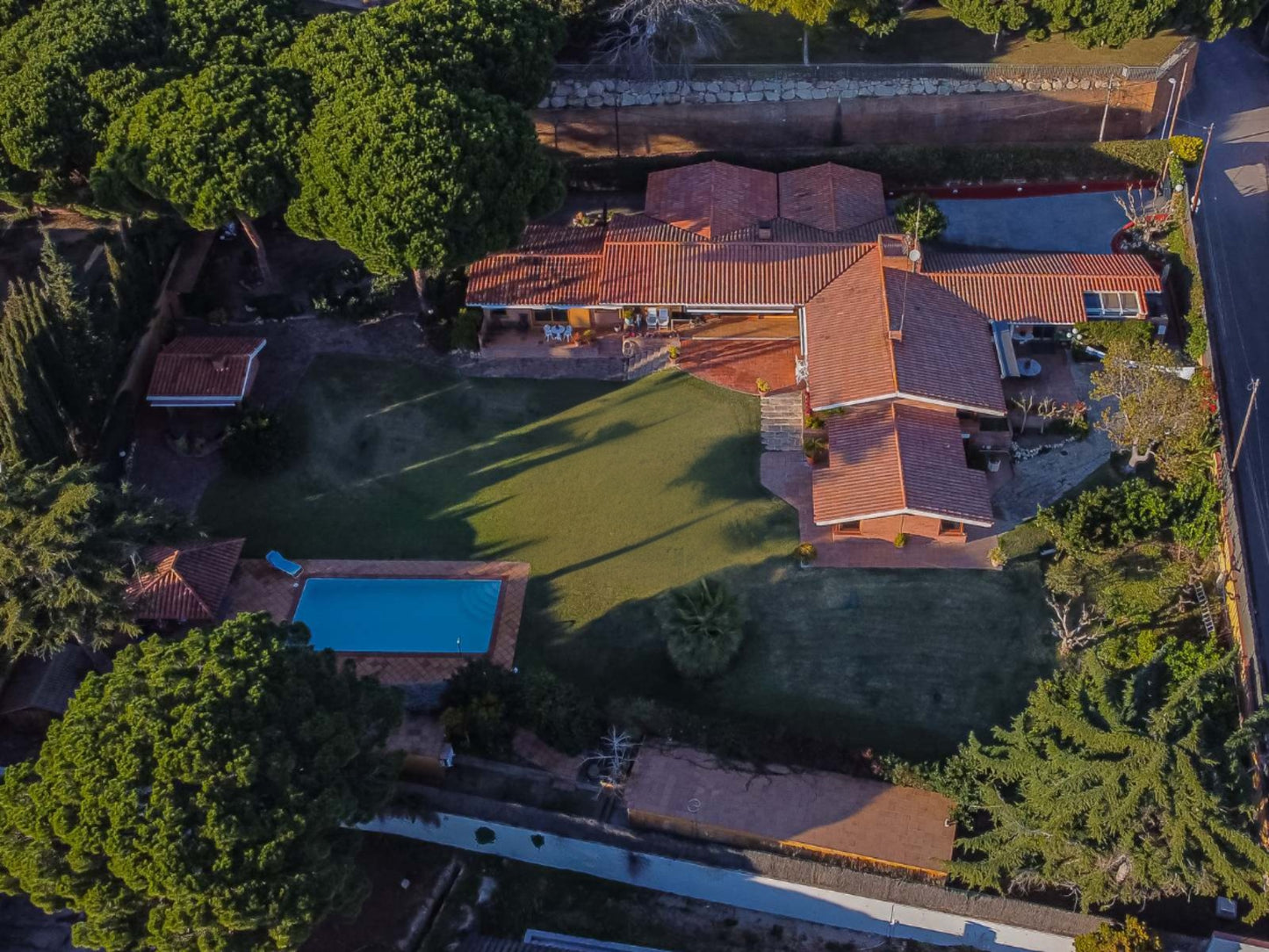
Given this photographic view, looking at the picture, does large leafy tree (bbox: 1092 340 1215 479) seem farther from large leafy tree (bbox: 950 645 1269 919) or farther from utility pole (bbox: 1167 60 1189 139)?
utility pole (bbox: 1167 60 1189 139)

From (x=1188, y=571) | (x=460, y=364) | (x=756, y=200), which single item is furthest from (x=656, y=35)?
(x=1188, y=571)

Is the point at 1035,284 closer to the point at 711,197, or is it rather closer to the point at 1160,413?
the point at 1160,413

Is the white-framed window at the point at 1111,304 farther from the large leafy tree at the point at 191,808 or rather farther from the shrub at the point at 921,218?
the large leafy tree at the point at 191,808

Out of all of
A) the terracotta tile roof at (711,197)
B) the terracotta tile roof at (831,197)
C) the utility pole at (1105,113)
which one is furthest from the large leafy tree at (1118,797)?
the utility pole at (1105,113)

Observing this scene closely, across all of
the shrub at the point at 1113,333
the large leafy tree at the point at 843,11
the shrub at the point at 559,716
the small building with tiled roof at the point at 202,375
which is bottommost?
the shrub at the point at 559,716

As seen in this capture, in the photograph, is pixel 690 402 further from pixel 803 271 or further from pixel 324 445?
pixel 324 445

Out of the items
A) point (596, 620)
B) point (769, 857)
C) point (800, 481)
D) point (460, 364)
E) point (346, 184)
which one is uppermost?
point (346, 184)

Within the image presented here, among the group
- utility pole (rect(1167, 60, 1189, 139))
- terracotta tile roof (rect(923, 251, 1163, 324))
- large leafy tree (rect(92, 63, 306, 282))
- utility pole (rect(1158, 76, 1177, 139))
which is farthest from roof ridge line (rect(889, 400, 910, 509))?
utility pole (rect(1158, 76, 1177, 139))
